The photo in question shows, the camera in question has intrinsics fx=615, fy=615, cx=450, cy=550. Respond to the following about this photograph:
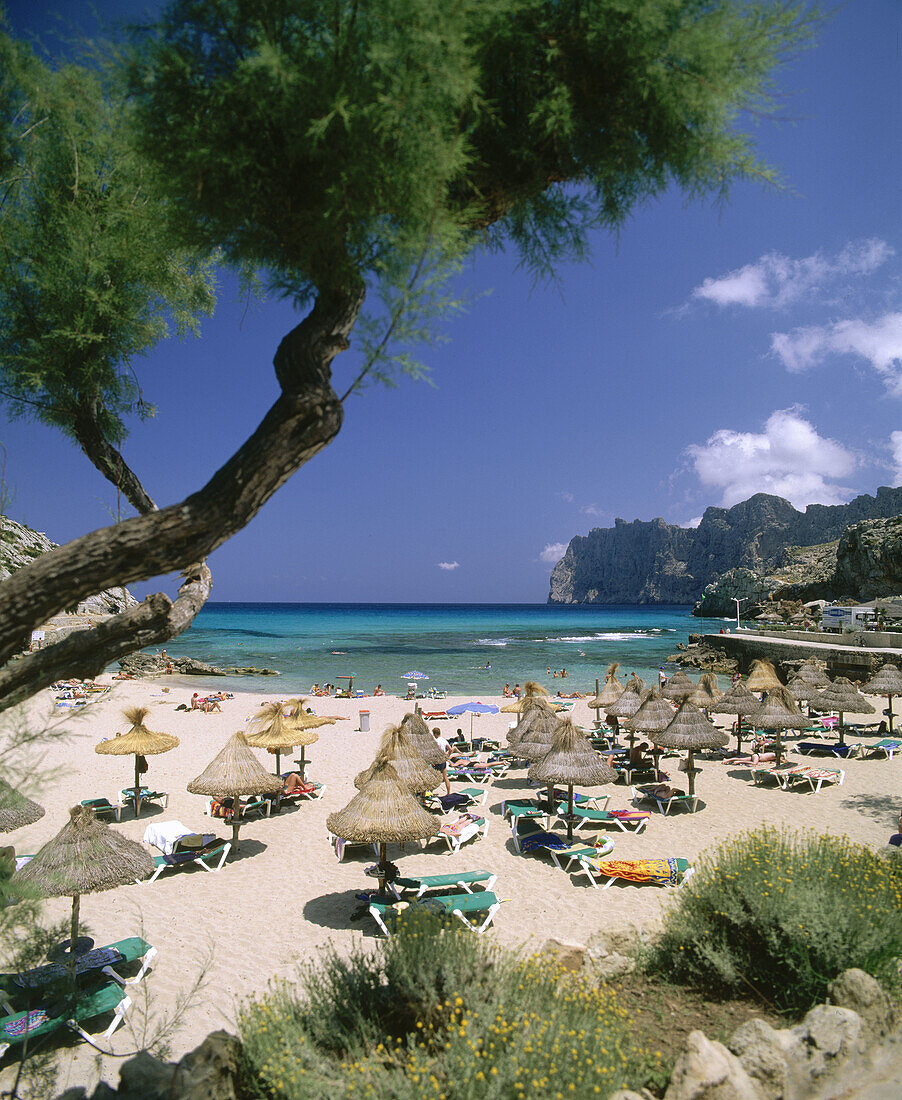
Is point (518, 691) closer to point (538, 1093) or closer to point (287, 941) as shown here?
point (287, 941)

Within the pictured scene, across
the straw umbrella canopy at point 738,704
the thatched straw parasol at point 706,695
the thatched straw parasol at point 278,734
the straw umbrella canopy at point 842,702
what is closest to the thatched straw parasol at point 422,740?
the thatched straw parasol at point 278,734

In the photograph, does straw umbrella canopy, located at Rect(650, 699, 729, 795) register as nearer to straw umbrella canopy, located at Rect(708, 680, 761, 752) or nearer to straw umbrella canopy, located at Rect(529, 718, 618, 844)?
straw umbrella canopy, located at Rect(529, 718, 618, 844)

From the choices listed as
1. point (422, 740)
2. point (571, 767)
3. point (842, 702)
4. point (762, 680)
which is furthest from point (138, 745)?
point (762, 680)

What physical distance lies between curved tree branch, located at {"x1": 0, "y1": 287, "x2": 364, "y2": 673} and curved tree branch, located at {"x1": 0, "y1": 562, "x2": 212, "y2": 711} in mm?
98

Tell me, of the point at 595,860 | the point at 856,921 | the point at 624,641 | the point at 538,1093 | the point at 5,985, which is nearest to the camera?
Answer: the point at 538,1093

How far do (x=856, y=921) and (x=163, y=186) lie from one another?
690 cm

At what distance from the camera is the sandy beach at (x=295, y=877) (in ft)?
20.8

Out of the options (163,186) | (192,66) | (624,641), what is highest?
(192,66)

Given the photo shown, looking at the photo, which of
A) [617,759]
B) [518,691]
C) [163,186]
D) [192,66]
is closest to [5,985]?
[163,186]

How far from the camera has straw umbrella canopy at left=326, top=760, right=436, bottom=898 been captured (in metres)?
7.75

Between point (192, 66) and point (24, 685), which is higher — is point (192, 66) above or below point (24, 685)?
above

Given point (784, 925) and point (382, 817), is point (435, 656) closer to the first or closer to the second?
point (382, 817)

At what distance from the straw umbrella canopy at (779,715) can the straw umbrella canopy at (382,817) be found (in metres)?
10.1

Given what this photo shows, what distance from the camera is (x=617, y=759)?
1573cm
